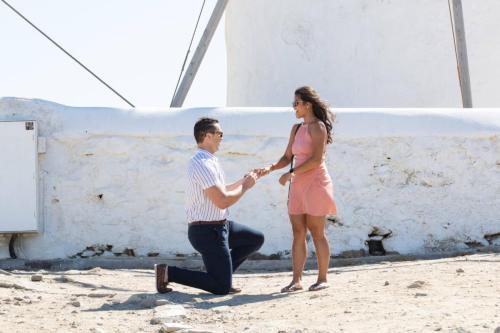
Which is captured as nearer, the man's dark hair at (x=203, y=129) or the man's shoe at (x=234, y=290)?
the man's dark hair at (x=203, y=129)

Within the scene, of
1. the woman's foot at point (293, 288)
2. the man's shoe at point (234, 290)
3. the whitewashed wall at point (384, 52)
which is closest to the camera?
the woman's foot at point (293, 288)

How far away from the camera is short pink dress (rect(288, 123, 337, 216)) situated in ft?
19.0

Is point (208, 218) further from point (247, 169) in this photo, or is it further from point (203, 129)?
point (247, 169)

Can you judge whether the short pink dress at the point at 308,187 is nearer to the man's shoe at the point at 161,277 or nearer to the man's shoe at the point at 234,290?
the man's shoe at the point at 234,290

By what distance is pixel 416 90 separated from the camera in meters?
10.1

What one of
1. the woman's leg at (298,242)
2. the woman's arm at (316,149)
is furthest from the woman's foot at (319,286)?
the woman's arm at (316,149)

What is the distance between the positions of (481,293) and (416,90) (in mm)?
5209

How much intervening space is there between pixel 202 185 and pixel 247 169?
7.36ft

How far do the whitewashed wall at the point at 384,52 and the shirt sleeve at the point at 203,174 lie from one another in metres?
4.67

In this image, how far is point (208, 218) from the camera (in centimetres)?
573

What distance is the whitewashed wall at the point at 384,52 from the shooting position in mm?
10094

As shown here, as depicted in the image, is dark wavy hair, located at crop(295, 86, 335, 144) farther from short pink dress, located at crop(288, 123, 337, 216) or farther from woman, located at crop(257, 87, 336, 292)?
short pink dress, located at crop(288, 123, 337, 216)

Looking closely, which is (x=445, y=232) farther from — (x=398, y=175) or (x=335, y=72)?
(x=335, y=72)

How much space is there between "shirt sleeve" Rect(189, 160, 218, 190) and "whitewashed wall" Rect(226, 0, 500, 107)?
4.67 meters
